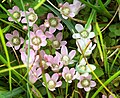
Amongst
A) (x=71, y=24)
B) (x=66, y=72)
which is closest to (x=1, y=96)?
(x=66, y=72)

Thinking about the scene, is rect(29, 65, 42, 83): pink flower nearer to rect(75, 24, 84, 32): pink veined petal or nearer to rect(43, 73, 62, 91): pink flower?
rect(43, 73, 62, 91): pink flower

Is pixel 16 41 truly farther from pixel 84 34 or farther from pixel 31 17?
pixel 84 34

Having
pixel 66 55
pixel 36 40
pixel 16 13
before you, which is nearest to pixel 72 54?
pixel 66 55

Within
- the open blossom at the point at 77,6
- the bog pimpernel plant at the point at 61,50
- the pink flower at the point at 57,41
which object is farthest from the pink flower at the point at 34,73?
the open blossom at the point at 77,6

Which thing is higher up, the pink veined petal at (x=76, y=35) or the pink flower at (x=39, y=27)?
the pink flower at (x=39, y=27)

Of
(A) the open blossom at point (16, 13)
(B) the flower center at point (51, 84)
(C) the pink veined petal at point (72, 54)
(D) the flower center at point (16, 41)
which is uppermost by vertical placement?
(A) the open blossom at point (16, 13)

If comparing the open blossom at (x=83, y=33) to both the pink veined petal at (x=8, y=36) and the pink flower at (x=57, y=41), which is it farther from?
the pink veined petal at (x=8, y=36)

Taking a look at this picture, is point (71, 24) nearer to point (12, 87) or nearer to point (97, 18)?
point (97, 18)
